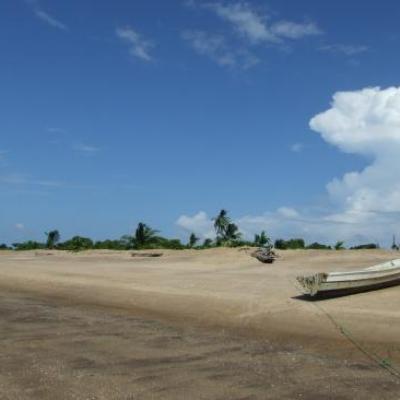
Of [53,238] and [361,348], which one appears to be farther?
[53,238]

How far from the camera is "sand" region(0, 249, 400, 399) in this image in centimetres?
915

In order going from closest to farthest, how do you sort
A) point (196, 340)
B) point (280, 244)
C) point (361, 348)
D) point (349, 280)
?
point (361, 348)
point (196, 340)
point (349, 280)
point (280, 244)

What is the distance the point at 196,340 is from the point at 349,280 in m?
6.46

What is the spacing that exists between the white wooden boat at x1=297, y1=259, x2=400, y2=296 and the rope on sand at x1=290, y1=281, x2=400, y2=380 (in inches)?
27.3

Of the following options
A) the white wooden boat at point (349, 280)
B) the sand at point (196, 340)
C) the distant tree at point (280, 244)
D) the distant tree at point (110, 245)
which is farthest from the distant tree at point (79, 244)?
the white wooden boat at point (349, 280)

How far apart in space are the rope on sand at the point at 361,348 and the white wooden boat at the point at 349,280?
2.27ft

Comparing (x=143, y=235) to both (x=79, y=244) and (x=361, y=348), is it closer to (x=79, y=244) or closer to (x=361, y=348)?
(x=79, y=244)

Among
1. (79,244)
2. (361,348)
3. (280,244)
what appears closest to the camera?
(361,348)

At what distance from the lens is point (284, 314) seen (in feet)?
53.2

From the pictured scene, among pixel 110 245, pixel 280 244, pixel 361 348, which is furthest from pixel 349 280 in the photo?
pixel 110 245

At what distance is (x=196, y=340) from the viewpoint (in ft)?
43.7

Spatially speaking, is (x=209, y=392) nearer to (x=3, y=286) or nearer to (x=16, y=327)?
(x=16, y=327)

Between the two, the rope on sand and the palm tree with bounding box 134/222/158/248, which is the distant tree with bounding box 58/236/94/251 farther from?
the rope on sand

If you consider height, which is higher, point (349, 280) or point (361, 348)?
point (349, 280)
